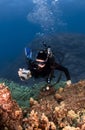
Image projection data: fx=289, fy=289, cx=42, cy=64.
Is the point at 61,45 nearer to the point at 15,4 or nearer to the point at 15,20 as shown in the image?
the point at 15,4

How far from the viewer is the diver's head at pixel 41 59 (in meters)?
6.22

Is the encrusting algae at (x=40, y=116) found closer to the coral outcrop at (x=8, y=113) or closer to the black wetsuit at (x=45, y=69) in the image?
the coral outcrop at (x=8, y=113)

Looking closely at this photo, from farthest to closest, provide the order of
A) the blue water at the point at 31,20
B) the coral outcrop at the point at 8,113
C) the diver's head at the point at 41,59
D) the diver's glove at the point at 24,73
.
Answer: the blue water at the point at 31,20
the diver's head at the point at 41,59
the diver's glove at the point at 24,73
the coral outcrop at the point at 8,113

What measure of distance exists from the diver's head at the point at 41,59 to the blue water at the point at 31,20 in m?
47.2

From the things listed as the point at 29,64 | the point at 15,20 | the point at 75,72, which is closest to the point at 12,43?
the point at 15,20

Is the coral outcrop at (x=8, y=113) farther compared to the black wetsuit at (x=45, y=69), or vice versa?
the black wetsuit at (x=45, y=69)

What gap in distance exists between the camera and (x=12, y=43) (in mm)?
61406

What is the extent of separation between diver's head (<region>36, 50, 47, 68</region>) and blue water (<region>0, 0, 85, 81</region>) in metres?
47.2

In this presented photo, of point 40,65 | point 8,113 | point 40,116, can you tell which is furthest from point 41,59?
point 8,113

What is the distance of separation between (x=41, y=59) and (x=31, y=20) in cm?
5770

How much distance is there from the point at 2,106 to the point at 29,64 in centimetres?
214

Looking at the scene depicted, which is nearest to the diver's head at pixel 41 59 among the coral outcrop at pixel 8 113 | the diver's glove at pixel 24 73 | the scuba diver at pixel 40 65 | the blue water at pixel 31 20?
the scuba diver at pixel 40 65

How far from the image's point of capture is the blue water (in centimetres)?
5644

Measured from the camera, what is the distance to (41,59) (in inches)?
250
